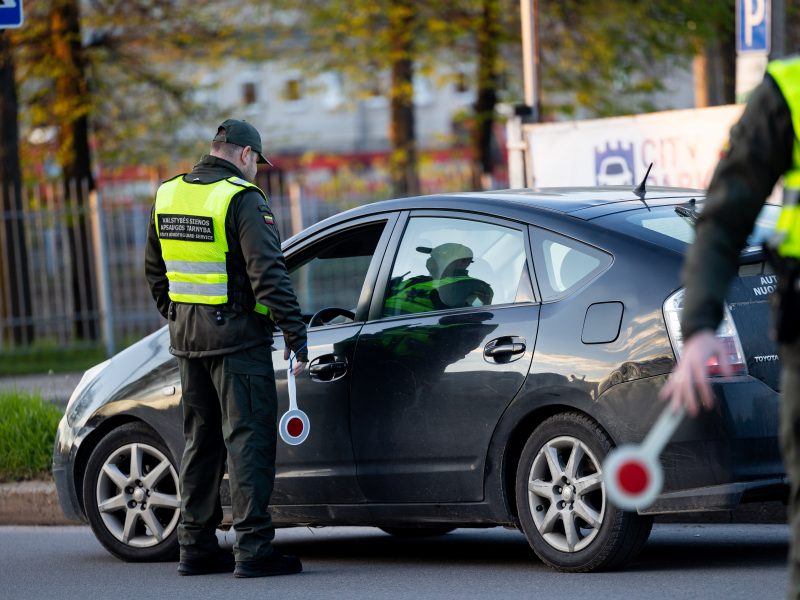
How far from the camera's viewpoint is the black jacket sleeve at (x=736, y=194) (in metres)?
3.11

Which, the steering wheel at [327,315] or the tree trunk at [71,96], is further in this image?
the tree trunk at [71,96]

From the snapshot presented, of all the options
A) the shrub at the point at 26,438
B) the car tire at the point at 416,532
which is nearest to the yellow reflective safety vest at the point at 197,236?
the car tire at the point at 416,532

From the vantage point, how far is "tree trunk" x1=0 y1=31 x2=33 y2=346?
16.8 meters

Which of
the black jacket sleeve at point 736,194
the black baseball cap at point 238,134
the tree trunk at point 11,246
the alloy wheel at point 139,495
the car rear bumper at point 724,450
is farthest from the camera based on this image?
the tree trunk at point 11,246

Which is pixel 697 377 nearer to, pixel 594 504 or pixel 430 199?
pixel 594 504

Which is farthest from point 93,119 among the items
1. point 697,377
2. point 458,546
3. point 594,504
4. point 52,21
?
point 697,377

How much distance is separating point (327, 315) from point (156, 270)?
2.46ft

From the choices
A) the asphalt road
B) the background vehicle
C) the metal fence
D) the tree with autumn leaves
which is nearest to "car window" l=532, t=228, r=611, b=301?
the background vehicle

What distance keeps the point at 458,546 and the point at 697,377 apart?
4.39m

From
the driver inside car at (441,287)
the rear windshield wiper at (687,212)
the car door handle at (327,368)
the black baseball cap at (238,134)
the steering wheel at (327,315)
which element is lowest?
the car door handle at (327,368)

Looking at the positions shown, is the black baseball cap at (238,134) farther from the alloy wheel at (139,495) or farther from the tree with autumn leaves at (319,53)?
the tree with autumn leaves at (319,53)

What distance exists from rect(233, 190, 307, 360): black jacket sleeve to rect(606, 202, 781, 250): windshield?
4.29ft

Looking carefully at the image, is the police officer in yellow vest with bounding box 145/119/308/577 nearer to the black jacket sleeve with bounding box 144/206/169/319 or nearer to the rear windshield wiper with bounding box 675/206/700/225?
the black jacket sleeve with bounding box 144/206/169/319

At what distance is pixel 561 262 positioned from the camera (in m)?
5.96
